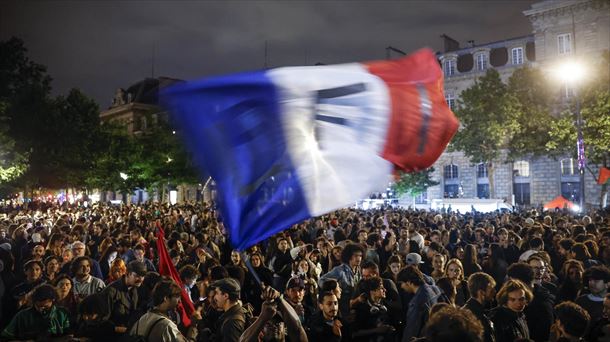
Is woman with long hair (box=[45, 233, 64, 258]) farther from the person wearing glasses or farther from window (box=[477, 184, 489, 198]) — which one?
window (box=[477, 184, 489, 198])

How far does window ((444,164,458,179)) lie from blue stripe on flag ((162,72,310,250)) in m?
58.0

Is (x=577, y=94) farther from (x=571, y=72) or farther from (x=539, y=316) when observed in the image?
(x=539, y=316)

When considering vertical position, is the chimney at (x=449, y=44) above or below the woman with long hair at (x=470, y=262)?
above

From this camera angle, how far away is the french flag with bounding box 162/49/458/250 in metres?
4.70

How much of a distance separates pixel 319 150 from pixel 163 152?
2067 inches

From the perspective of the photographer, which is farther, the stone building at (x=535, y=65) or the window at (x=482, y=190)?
the window at (x=482, y=190)

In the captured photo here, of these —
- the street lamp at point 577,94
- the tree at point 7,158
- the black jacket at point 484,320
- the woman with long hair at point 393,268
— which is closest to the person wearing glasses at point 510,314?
the black jacket at point 484,320

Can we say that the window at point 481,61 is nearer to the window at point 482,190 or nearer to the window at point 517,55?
the window at point 517,55

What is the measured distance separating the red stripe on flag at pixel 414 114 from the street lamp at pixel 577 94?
2159 centimetres

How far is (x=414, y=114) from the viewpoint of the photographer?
5914 mm

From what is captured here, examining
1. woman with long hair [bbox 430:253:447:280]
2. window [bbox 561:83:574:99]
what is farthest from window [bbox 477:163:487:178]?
woman with long hair [bbox 430:253:447:280]

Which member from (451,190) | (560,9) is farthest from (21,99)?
(560,9)

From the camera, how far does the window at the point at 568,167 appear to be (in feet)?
166

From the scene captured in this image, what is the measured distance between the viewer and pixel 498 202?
103 ft
